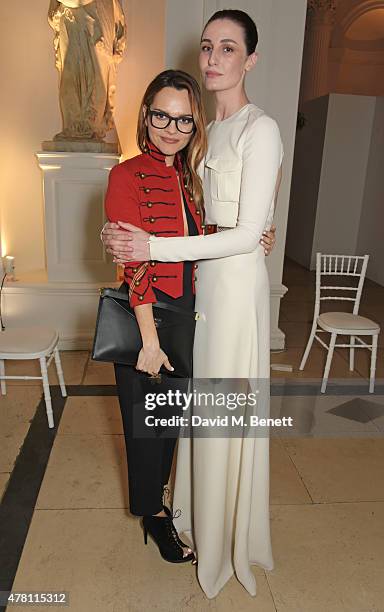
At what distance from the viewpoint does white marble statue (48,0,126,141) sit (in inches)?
143

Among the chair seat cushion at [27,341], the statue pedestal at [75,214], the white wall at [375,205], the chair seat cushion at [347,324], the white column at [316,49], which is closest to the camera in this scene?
the chair seat cushion at [27,341]

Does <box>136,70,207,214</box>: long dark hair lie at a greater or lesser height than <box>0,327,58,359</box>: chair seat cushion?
greater

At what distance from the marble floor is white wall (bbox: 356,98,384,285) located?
4041 mm

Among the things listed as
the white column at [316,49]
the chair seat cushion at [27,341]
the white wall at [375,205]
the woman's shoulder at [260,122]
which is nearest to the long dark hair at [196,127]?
the woman's shoulder at [260,122]

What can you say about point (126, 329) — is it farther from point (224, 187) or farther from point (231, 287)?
point (224, 187)

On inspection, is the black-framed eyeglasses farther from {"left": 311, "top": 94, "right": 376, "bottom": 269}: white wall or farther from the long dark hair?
{"left": 311, "top": 94, "right": 376, "bottom": 269}: white wall

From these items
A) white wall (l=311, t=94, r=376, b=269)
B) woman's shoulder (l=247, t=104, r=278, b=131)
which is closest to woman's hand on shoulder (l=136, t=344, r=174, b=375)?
woman's shoulder (l=247, t=104, r=278, b=131)

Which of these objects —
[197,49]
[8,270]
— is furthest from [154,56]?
[8,270]

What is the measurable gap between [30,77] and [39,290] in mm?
1866

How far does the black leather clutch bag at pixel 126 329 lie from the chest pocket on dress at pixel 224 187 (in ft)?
1.02

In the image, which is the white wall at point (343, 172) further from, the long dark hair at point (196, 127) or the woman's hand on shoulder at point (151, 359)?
the woman's hand on shoulder at point (151, 359)

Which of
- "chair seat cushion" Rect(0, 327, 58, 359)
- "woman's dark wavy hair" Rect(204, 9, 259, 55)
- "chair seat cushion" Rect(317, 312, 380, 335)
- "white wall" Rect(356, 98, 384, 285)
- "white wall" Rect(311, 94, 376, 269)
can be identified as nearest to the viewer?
"woman's dark wavy hair" Rect(204, 9, 259, 55)

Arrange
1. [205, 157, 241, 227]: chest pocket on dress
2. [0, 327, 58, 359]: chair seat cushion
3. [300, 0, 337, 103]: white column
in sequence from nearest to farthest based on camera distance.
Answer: [205, 157, 241, 227]: chest pocket on dress < [0, 327, 58, 359]: chair seat cushion < [300, 0, 337, 103]: white column

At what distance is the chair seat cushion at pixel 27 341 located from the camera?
2.73 metres
